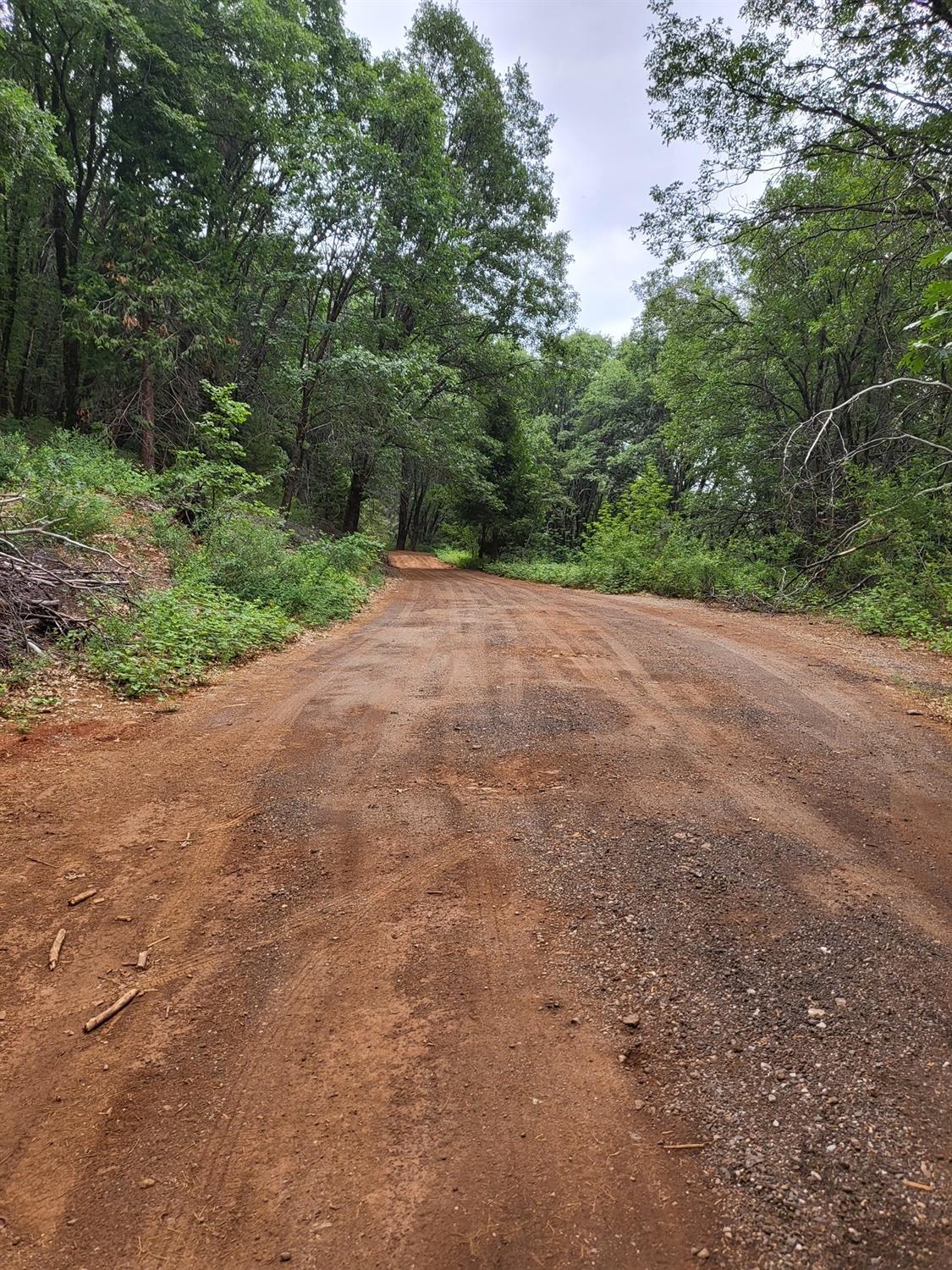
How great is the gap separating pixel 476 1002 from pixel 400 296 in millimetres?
19105

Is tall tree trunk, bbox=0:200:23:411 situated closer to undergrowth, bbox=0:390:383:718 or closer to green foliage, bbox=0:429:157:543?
undergrowth, bbox=0:390:383:718

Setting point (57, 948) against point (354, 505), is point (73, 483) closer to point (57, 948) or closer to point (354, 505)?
point (57, 948)

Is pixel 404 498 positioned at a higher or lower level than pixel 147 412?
lower

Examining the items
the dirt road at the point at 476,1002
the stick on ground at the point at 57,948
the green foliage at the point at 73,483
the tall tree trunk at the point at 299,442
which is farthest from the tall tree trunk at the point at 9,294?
the stick on ground at the point at 57,948

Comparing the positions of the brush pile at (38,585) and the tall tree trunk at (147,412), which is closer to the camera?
the brush pile at (38,585)

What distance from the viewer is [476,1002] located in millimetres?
1765

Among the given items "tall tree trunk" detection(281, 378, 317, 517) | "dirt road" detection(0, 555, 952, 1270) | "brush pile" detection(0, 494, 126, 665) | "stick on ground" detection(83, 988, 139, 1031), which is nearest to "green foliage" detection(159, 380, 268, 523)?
"brush pile" detection(0, 494, 126, 665)

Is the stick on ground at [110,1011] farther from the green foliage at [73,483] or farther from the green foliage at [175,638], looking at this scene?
the green foliage at [73,483]

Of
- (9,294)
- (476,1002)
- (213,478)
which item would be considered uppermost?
(9,294)

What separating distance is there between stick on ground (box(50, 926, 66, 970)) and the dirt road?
25 mm

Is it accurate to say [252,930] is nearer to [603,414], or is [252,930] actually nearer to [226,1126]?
[226,1126]

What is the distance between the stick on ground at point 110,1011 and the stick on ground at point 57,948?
316mm

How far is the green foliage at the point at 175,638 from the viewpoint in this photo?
4707mm

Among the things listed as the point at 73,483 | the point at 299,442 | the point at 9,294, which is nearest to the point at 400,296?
the point at 299,442
